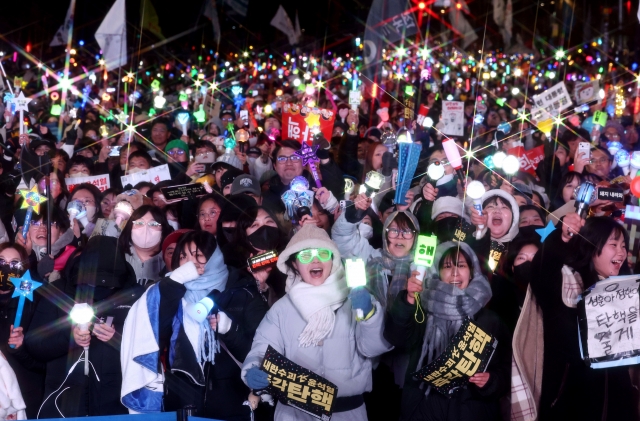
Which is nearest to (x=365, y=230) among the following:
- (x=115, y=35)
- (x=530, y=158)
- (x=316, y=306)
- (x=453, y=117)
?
(x=316, y=306)

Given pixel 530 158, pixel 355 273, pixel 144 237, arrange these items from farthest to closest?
pixel 530 158, pixel 144 237, pixel 355 273

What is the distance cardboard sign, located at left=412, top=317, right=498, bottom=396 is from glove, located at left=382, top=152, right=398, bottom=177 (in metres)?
3.25

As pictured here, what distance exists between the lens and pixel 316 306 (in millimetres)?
4664

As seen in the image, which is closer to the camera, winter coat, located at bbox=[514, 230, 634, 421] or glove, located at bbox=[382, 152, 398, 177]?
winter coat, located at bbox=[514, 230, 634, 421]

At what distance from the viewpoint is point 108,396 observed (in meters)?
4.83

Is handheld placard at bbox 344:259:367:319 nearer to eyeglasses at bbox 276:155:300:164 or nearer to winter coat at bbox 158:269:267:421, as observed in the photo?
winter coat at bbox 158:269:267:421

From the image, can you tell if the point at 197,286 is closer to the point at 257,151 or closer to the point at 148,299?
the point at 148,299

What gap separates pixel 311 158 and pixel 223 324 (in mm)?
2808

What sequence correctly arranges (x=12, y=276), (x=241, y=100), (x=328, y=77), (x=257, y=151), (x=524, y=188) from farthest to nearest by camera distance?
(x=328, y=77), (x=241, y=100), (x=257, y=151), (x=524, y=188), (x=12, y=276)

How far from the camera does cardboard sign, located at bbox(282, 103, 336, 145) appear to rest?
8883 mm

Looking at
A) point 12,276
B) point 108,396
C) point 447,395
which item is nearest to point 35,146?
point 12,276

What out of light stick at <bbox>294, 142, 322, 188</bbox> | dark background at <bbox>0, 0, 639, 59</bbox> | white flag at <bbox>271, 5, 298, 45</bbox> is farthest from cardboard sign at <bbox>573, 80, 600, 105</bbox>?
dark background at <bbox>0, 0, 639, 59</bbox>

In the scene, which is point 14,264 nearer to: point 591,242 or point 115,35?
point 591,242

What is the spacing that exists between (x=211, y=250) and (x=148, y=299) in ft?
1.54
